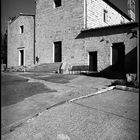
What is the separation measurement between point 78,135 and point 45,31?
49.8ft

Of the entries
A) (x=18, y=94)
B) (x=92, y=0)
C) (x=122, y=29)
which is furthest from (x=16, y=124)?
(x=92, y=0)

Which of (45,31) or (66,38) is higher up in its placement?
(45,31)

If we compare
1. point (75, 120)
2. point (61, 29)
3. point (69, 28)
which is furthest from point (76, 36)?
point (75, 120)

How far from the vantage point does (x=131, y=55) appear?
36.1ft

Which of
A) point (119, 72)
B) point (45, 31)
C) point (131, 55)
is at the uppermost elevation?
point (45, 31)

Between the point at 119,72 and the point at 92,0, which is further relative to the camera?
the point at 92,0

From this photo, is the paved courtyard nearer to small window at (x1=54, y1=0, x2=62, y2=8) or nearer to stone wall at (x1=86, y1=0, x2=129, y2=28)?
stone wall at (x1=86, y1=0, x2=129, y2=28)

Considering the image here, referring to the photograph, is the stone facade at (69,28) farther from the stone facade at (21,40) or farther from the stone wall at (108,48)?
the stone facade at (21,40)

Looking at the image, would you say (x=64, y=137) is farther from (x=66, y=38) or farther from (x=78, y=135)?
(x=66, y=38)

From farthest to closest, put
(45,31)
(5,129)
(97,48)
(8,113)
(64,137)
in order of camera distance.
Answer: (45,31), (97,48), (8,113), (5,129), (64,137)

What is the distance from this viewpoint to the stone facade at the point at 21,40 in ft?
59.7

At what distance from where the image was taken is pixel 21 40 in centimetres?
1933

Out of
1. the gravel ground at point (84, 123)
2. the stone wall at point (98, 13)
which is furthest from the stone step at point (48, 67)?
the gravel ground at point (84, 123)

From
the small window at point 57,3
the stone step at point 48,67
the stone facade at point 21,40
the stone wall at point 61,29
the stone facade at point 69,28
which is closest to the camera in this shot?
the stone facade at point 69,28
